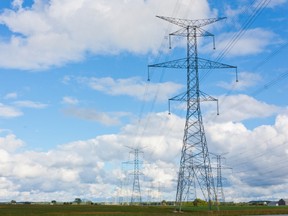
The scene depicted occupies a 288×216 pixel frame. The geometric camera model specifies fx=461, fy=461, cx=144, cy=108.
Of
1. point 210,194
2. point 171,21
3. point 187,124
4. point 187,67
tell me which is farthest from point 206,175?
point 171,21

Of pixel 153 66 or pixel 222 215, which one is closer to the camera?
pixel 153 66

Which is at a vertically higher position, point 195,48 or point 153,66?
point 195,48

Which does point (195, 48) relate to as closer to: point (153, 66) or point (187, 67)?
point (187, 67)

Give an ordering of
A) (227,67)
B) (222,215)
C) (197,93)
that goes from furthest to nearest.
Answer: (222,215)
(197,93)
(227,67)

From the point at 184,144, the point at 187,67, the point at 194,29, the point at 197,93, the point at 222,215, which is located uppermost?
the point at 194,29

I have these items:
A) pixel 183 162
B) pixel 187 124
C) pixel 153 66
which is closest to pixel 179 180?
pixel 183 162

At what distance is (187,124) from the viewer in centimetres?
7738

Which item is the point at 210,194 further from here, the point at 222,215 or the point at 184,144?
the point at 222,215

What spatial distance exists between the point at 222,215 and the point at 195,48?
108 ft

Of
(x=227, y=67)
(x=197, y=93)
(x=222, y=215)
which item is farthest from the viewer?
(x=222, y=215)

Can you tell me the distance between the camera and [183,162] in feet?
255

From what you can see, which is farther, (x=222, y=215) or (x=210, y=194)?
(x=222, y=215)

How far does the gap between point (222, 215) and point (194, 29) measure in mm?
36061

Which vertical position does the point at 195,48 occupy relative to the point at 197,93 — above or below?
above
